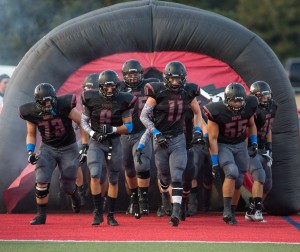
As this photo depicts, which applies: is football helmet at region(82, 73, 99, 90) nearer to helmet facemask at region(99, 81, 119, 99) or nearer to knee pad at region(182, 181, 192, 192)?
helmet facemask at region(99, 81, 119, 99)

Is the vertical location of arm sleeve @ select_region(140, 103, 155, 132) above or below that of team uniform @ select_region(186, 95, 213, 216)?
above

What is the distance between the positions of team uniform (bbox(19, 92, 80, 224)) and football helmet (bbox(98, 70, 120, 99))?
365 millimetres

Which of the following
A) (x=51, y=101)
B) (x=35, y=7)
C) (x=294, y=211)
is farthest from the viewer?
(x=35, y=7)

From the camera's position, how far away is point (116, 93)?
9.54m

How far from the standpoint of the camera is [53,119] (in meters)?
9.58

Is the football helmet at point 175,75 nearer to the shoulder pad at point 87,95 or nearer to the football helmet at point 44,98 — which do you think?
the shoulder pad at point 87,95

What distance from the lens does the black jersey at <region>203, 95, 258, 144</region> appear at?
967 centimetres

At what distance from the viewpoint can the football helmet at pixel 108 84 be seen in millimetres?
9422

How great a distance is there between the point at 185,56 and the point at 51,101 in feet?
7.78

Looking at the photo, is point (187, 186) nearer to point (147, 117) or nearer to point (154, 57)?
point (147, 117)

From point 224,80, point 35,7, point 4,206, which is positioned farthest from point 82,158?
point 35,7

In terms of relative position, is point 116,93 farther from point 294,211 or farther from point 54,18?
point 54,18

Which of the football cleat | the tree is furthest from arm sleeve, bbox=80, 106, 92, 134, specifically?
the tree

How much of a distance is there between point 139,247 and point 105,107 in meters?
2.21
